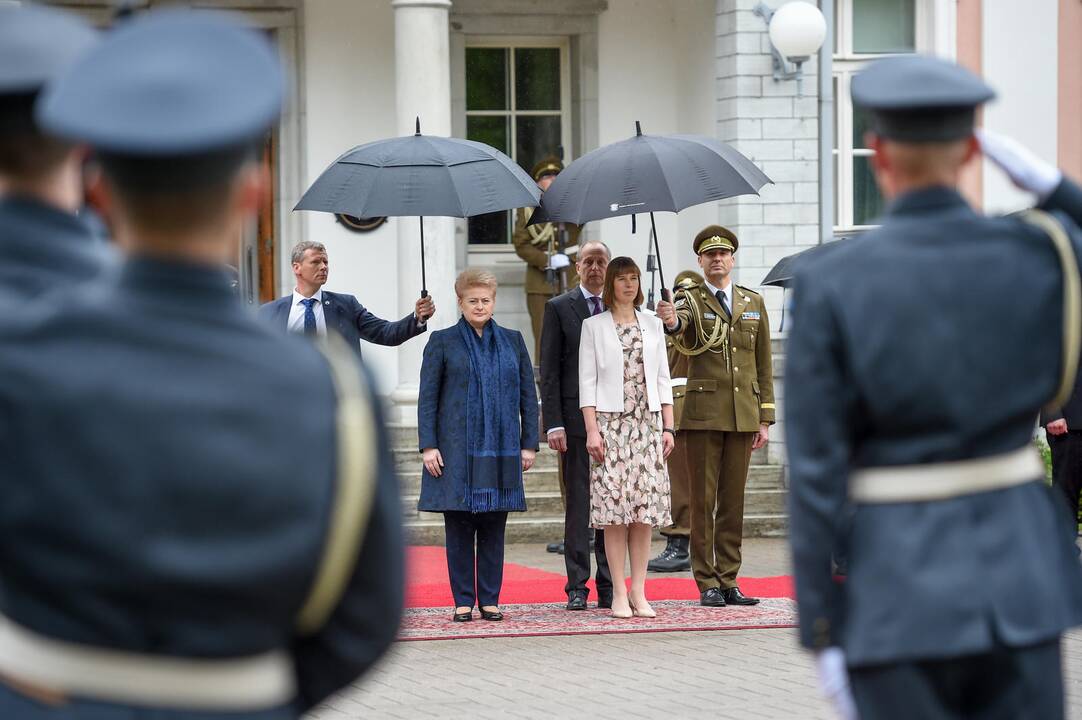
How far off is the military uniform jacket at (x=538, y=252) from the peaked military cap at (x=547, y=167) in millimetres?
316

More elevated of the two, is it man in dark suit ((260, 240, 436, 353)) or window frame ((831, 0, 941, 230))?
window frame ((831, 0, 941, 230))

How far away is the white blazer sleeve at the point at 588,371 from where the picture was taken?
942 cm

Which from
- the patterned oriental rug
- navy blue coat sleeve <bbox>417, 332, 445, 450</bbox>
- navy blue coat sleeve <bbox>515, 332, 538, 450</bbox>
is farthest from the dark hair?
the patterned oriental rug

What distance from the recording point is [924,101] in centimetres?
322

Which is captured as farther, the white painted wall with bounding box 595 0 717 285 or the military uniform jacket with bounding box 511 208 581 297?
the white painted wall with bounding box 595 0 717 285

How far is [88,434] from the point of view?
210 centimetres

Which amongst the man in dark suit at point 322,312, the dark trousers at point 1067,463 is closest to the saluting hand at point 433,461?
the man in dark suit at point 322,312

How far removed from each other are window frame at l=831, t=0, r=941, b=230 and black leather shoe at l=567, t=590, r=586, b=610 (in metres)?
6.44

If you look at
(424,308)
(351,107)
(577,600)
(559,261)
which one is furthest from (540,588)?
(351,107)

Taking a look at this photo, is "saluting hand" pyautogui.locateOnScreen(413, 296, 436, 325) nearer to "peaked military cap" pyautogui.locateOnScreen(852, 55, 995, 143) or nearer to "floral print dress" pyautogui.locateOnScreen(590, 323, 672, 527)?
"floral print dress" pyautogui.locateOnScreen(590, 323, 672, 527)

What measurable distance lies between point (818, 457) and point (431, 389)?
20.9 ft

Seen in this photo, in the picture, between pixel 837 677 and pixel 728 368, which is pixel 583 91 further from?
pixel 837 677

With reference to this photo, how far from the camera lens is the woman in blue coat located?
30.9 ft

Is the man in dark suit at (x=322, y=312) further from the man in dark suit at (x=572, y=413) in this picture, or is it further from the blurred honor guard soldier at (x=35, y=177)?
the blurred honor guard soldier at (x=35, y=177)
